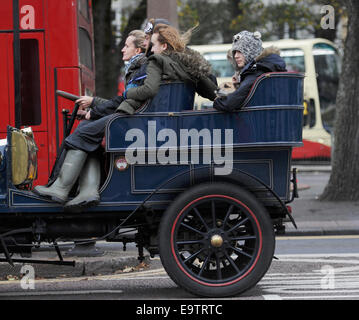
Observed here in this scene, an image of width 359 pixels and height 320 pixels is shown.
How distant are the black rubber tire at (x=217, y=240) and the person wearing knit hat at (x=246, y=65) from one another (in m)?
0.57

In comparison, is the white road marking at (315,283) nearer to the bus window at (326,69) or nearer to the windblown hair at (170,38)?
the windblown hair at (170,38)

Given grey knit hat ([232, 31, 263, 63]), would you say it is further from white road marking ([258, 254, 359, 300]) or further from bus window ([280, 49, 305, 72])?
bus window ([280, 49, 305, 72])

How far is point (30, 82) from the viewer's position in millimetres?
9898

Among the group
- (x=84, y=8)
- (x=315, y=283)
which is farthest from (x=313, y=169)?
(x=315, y=283)

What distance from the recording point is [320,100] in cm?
2562

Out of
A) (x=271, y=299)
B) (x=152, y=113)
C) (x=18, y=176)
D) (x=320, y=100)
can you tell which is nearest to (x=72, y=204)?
(x=18, y=176)

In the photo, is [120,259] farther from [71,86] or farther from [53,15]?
[53,15]

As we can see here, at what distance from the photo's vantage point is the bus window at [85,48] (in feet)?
34.7

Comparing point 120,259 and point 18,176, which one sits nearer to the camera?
point 18,176

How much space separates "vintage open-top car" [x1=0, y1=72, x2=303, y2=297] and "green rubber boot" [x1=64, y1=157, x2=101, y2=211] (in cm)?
8

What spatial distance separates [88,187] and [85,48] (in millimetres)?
5813

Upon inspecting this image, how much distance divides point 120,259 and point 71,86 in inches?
122

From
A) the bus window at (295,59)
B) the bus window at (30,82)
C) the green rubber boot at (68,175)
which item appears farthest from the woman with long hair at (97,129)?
the bus window at (295,59)

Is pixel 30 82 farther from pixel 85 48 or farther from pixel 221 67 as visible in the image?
pixel 221 67
